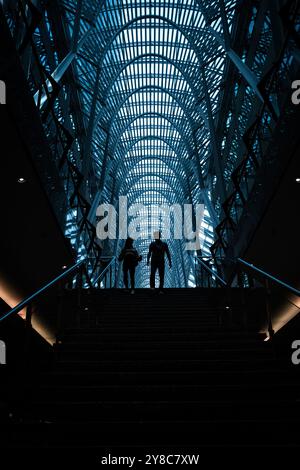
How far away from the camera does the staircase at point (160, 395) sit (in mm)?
3893

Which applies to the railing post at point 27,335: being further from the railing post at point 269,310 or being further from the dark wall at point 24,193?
the dark wall at point 24,193

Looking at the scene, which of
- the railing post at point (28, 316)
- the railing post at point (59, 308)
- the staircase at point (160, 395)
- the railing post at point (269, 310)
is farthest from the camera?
the railing post at point (59, 308)

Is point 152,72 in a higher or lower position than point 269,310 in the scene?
higher

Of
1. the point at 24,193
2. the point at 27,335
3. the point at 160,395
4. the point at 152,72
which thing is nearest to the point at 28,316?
the point at 27,335

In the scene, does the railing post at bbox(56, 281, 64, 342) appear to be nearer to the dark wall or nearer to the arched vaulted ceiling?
the dark wall

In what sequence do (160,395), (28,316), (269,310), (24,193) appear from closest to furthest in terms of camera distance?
(160,395)
(28,316)
(269,310)
(24,193)

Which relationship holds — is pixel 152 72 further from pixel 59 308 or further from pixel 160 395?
pixel 160 395

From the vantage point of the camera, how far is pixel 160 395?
191 inches

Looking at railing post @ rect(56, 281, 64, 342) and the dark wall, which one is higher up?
the dark wall

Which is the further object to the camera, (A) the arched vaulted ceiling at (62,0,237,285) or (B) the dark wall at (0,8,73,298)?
(A) the arched vaulted ceiling at (62,0,237,285)

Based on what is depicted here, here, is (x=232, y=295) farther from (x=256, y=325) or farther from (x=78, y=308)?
(x=78, y=308)

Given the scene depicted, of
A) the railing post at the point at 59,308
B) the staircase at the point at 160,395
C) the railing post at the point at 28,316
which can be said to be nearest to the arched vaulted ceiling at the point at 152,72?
the railing post at the point at 59,308

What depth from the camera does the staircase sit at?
3.89 metres

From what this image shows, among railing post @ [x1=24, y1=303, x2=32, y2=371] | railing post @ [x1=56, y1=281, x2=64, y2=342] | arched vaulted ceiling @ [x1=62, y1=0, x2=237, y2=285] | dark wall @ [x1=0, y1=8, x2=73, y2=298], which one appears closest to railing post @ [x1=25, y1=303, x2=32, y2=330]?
railing post @ [x1=24, y1=303, x2=32, y2=371]
